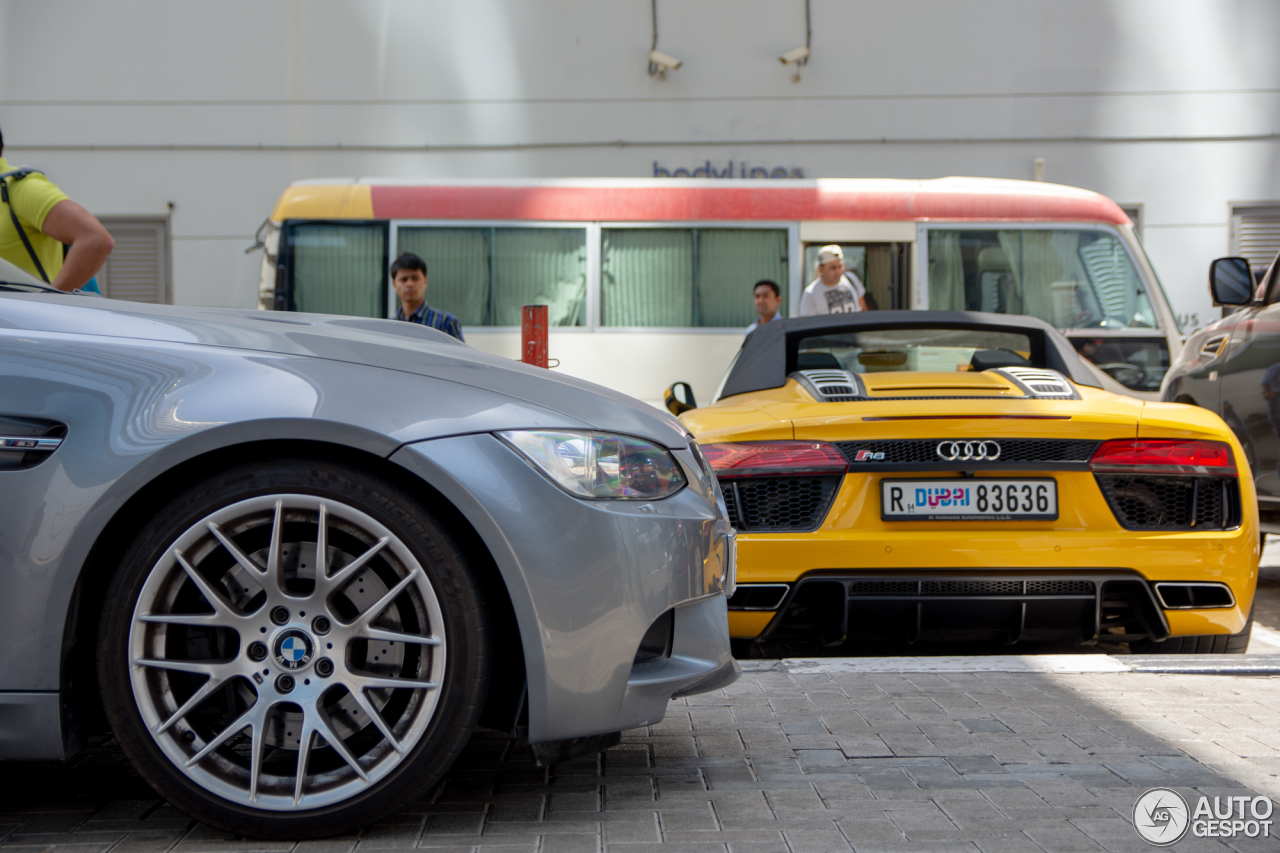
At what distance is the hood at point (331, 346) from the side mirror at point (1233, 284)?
4.19 m

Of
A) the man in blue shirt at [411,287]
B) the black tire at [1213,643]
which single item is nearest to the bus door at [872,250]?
the man in blue shirt at [411,287]

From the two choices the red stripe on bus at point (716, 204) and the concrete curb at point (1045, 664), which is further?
the red stripe on bus at point (716, 204)

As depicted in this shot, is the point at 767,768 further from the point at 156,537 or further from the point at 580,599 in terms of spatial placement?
the point at 156,537

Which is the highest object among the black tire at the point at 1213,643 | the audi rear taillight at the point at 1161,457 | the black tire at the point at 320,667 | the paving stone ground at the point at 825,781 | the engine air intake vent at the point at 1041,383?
the engine air intake vent at the point at 1041,383

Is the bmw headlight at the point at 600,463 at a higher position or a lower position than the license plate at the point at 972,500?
higher

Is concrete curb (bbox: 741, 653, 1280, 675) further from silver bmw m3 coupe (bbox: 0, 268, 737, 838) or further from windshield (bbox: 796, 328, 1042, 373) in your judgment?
windshield (bbox: 796, 328, 1042, 373)

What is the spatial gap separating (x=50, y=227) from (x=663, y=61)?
42.0 feet

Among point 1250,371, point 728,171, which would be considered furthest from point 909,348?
point 728,171

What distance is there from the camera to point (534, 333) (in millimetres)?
6551

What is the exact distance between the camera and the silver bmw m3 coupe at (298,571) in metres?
2.32

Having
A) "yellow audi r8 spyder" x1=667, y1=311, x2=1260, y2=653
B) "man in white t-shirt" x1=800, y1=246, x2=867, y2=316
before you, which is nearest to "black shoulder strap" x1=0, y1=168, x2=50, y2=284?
"yellow audi r8 spyder" x1=667, y1=311, x2=1260, y2=653

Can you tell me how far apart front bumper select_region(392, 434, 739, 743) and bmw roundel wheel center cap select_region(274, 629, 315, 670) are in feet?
1.33

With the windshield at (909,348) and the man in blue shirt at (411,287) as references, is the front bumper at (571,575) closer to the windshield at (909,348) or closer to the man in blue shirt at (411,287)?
the windshield at (909,348)

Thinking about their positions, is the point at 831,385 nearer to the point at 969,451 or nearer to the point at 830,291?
the point at 969,451
